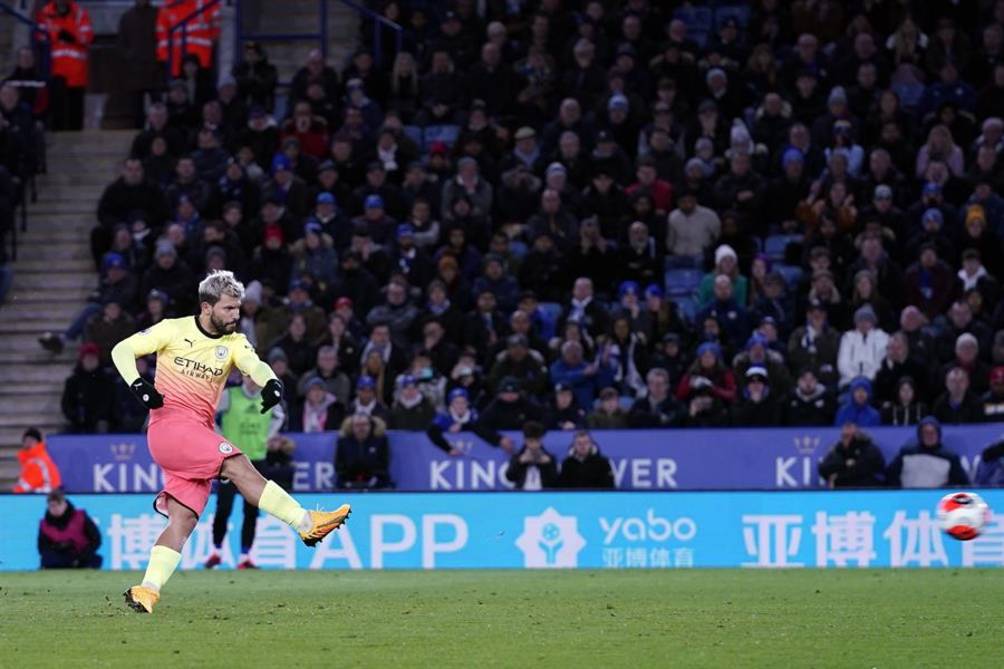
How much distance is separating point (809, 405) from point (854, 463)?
121cm

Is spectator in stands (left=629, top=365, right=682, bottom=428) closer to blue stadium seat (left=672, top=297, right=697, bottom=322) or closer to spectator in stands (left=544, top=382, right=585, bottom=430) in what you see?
spectator in stands (left=544, top=382, right=585, bottom=430)

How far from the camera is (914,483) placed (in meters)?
21.6

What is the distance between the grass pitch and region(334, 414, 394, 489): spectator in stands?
5418 mm

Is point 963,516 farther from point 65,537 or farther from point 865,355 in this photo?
point 65,537

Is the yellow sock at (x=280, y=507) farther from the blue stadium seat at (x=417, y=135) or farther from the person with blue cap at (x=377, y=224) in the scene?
the blue stadium seat at (x=417, y=135)

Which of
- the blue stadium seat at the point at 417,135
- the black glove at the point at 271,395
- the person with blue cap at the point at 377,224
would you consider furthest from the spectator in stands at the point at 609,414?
the black glove at the point at 271,395

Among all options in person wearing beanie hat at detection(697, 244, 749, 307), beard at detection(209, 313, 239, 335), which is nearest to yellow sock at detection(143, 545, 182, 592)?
beard at detection(209, 313, 239, 335)

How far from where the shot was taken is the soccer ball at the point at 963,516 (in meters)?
14.4

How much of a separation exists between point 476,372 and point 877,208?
556 centimetres

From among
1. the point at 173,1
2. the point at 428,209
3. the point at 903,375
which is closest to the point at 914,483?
the point at 903,375

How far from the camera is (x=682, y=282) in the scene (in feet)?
83.4

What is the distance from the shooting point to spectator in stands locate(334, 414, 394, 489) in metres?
22.7

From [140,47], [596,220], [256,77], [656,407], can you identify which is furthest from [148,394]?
[140,47]

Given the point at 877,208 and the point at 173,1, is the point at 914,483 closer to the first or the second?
the point at 877,208
